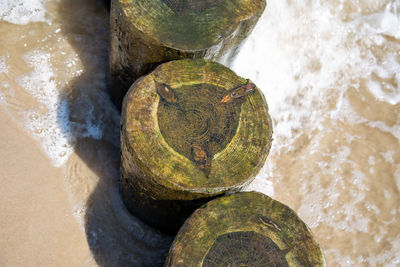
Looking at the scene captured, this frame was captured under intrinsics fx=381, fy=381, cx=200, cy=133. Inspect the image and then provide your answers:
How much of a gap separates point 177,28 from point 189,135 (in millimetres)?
814

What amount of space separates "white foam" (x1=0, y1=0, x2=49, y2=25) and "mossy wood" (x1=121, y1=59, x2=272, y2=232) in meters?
1.98

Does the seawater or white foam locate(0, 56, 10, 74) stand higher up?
the seawater

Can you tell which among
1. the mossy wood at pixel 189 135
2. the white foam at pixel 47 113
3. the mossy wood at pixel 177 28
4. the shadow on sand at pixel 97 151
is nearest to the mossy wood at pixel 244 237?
the mossy wood at pixel 189 135

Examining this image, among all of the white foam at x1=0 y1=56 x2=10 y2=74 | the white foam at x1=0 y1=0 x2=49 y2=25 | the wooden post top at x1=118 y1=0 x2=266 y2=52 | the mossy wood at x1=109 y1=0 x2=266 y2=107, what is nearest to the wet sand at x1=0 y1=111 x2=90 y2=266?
the white foam at x1=0 y1=56 x2=10 y2=74

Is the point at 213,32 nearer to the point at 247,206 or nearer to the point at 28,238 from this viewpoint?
the point at 247,206

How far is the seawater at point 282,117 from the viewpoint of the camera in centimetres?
310

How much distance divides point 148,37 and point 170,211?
1.17 m

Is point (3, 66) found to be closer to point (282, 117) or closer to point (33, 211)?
point (33, 211)

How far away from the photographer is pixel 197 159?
222 cm

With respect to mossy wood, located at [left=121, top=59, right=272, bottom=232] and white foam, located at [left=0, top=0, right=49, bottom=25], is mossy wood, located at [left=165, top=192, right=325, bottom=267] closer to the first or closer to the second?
mossy wood, located at [left=121, top=59, right=272, bottom=232]

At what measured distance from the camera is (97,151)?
324cm

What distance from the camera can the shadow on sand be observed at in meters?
2.88

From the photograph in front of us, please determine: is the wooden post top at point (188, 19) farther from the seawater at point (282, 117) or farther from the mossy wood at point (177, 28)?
the seawater at point (282, 117)

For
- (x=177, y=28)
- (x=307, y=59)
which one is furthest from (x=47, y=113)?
(x=307, y=59)
